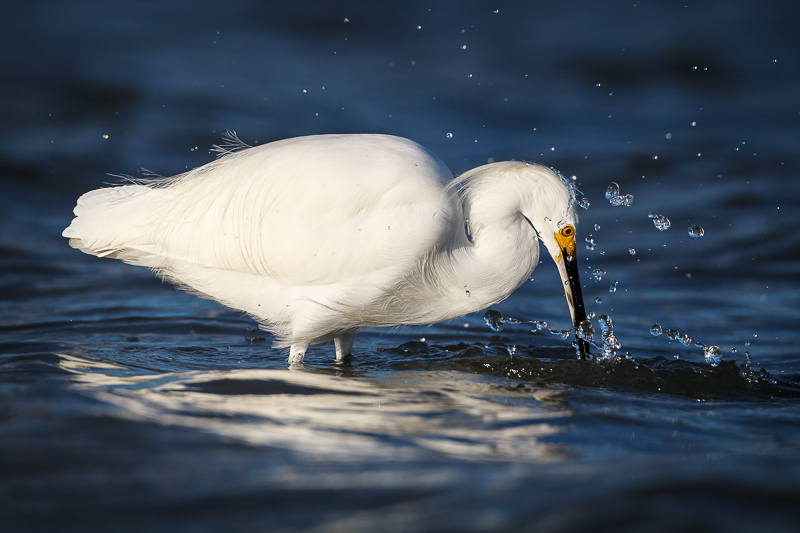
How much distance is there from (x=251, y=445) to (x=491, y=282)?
1.94m

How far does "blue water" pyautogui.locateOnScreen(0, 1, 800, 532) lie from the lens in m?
2.46

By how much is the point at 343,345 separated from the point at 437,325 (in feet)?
4.14

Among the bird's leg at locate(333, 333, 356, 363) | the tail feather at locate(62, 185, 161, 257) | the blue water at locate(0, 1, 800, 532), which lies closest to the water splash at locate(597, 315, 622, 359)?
the blue water at locate(0, 1, 800, 532)

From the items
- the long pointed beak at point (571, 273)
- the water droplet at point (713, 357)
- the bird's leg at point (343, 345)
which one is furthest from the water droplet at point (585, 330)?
the bird's leg at point (343, 345)

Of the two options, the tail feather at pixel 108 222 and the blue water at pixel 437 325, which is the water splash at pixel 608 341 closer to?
the blue water at pixel 437 325

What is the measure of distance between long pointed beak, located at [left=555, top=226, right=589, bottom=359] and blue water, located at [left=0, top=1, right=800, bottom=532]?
263 mm

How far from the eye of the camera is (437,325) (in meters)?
6.09

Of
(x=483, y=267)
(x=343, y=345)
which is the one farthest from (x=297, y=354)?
(x=483, y=267)

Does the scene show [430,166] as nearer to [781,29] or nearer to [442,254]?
[442,254]

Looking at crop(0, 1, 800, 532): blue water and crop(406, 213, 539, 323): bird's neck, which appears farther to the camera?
crop(406, 213, 539, 323): bird's neck

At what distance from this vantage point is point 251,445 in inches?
114

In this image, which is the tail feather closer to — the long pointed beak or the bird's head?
the bird's head

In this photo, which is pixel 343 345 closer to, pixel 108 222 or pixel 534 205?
pixel 534 205

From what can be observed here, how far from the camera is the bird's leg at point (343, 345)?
196 inches
